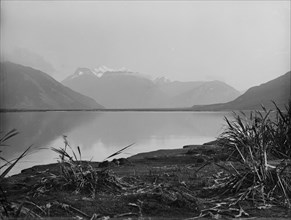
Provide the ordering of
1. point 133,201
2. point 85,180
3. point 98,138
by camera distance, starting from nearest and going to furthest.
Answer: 1. point 133,201
2. point 85,180
3. point 98,138

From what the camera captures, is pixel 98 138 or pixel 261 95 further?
pixel 261 95

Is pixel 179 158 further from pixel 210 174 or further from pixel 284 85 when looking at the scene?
pixel 284 85

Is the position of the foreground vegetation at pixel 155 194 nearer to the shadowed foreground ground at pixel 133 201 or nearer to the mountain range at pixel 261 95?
the shadowed foreground ground at pixel 133 201

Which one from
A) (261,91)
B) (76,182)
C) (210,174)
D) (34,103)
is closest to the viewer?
(76,182)

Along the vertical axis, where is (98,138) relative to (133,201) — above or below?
above

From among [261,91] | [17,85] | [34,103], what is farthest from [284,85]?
[17,85]

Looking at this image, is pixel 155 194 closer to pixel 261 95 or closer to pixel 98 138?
pixel 98 138

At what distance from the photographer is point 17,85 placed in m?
196

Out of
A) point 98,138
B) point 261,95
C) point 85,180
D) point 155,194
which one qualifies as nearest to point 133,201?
point 155,194

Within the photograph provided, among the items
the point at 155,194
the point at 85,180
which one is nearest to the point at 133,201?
the point at 155,194

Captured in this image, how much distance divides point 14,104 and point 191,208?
175277mm

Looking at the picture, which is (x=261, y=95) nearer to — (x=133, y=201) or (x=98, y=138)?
(x=98, y=138)

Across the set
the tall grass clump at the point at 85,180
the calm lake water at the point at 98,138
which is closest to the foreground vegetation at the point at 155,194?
the tall grass clump at the point at 85,180

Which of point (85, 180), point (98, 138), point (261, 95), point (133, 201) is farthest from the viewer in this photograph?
point (261, 95)
